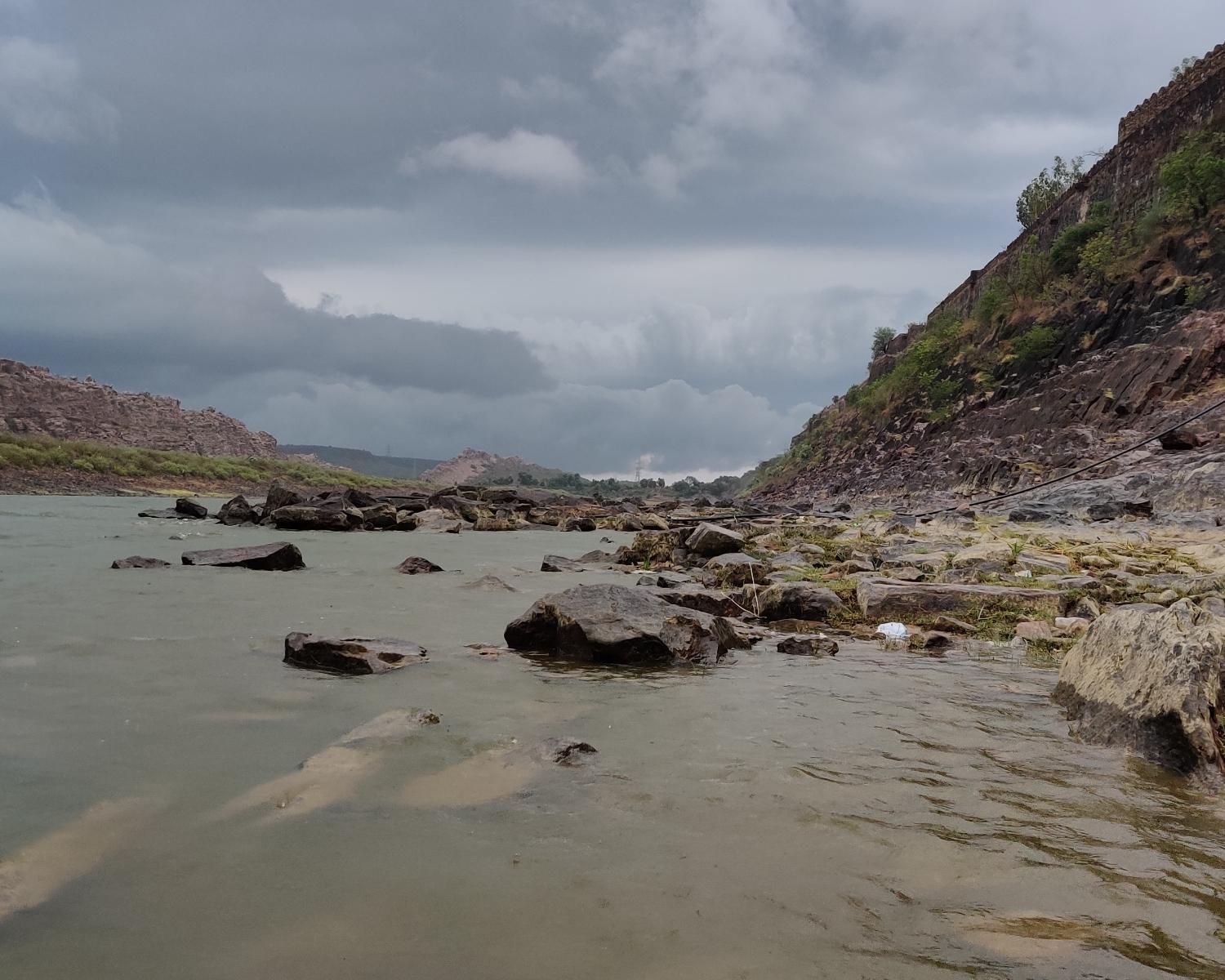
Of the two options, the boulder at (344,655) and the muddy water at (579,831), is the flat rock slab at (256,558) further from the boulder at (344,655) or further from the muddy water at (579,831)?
the boulder at (344,655)

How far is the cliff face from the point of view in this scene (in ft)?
263

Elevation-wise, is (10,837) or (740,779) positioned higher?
(740,779)

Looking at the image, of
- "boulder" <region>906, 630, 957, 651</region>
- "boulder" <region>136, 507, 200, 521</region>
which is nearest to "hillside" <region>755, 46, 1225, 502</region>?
"boulder" <region>906, 630, 957, 651</region>

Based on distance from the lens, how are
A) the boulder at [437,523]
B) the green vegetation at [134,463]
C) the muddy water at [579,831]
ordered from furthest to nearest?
the green vegetation at [134,463], the boulder at [437,523], the muddy water at [579,831]

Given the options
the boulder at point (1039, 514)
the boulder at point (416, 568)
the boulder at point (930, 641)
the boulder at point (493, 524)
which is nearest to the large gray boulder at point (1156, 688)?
the boulder at point (930, 641)

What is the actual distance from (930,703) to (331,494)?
26521 mm

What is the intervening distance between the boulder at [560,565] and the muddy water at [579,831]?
23.6 ft

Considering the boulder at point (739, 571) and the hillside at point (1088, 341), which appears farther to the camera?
the hillside at point (1088, 341)

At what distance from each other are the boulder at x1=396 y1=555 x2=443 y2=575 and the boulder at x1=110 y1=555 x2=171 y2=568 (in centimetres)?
311

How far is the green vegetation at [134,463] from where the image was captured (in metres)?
47.9

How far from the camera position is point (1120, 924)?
2.11 m

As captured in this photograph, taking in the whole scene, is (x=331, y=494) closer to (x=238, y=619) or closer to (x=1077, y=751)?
(x=238, y=619)

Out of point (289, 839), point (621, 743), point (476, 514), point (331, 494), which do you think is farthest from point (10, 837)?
point (331, 494)

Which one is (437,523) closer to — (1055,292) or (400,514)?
(400,514)
